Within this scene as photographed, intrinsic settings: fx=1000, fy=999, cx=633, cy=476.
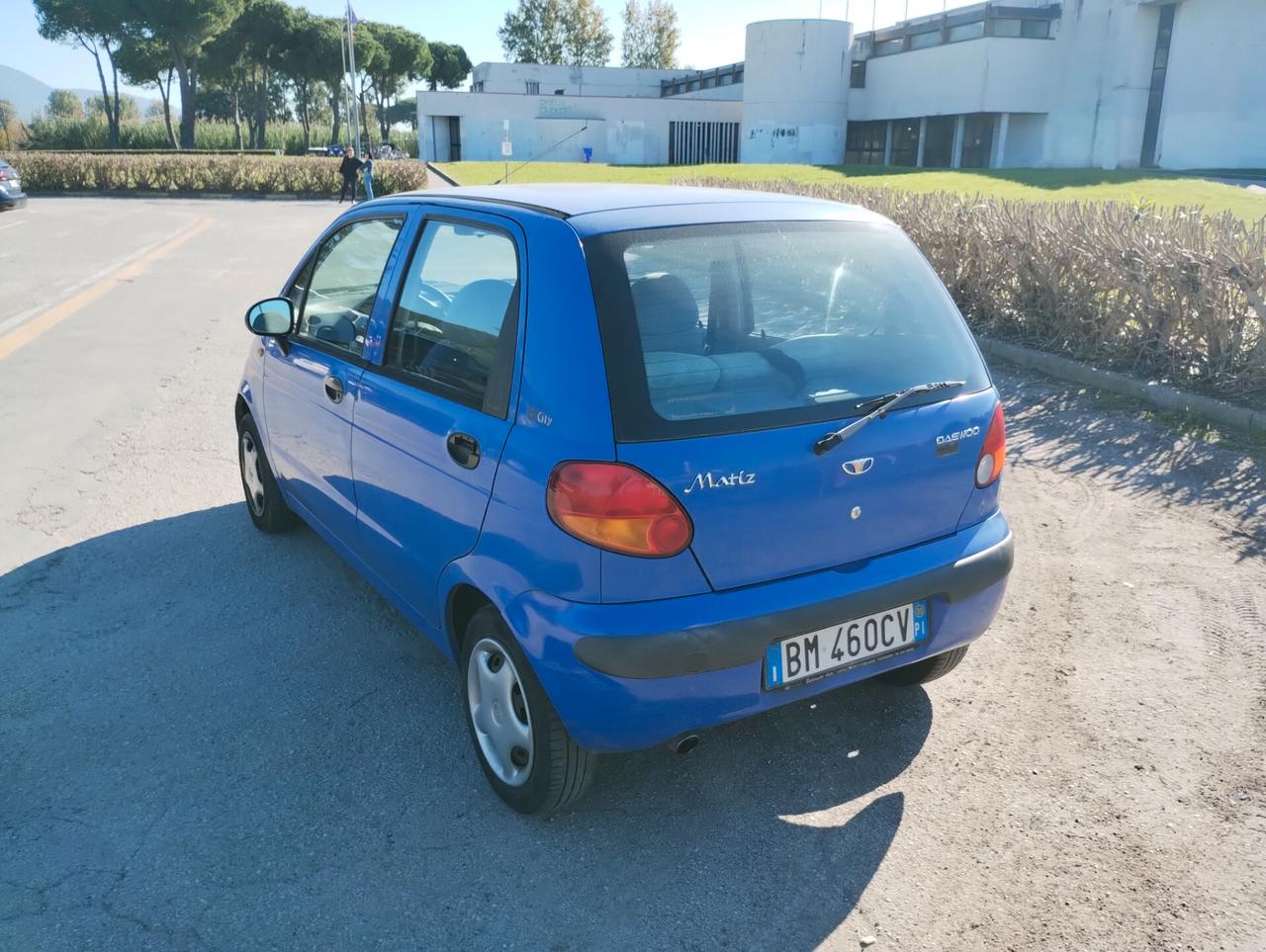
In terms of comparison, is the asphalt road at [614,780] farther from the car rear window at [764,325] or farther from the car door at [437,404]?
the car rear window at [764,325]

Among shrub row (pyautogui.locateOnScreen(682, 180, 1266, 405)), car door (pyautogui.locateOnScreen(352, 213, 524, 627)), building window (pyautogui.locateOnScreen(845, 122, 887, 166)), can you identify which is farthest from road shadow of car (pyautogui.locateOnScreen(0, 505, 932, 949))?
building window (pyautogui.locateOnScreen(845, 122, 887, 166))

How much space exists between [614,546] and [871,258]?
4.48 feet

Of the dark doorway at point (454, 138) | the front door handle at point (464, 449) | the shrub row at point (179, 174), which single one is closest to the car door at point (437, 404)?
the front door handle at point (464, 449)

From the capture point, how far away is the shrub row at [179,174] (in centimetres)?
3522

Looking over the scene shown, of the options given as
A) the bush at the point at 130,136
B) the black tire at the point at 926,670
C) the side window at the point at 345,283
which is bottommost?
the black tire at the point at 926,670

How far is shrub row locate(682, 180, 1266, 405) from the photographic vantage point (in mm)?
6863

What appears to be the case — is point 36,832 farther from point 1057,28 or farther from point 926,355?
point 1057,28

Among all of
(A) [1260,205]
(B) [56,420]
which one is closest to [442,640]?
(B) [56,420]

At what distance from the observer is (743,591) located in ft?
8.74

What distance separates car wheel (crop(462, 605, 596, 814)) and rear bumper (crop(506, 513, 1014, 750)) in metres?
0.13

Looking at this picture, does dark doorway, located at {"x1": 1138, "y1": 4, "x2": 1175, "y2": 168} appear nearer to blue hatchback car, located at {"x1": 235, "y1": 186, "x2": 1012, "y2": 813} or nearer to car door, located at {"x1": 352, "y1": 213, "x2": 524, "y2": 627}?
blue hatchback car, located at {"x1": 235, "y1": 186, "x2": 1012, "y2": 813}

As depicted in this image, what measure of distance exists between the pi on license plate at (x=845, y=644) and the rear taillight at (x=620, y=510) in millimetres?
441

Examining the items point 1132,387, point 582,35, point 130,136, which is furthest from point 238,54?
point 1132,387

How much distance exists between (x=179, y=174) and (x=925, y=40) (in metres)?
43.6
